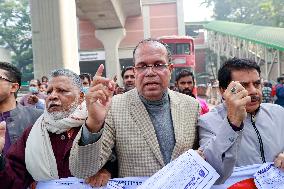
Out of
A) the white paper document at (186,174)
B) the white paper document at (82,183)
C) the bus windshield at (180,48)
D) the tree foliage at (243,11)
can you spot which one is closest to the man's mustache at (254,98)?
the white paper document at (186,174)

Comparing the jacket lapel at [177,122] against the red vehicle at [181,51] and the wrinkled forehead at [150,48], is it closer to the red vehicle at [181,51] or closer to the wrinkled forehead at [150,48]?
the wrinkled forehead at [150,48]

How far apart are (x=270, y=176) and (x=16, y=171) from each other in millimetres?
1499

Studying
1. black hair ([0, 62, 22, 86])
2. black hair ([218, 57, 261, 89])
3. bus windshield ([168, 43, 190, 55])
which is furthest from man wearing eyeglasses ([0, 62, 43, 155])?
bus windshield ([168, 43, 190, 55])

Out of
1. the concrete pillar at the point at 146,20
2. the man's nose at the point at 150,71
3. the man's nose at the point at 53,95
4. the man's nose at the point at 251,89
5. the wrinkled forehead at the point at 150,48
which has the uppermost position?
the concrete pillar at the point at 146,20

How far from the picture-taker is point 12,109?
3174 millimetres

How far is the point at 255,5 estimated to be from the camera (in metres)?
55.3

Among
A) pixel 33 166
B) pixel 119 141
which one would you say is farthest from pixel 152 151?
pixel 33 166

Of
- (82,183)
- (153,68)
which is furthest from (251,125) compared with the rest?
(82,183)

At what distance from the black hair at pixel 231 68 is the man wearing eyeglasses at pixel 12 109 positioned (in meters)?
1.51

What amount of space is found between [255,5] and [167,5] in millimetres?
22169

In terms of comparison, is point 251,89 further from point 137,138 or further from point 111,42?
point 111,42

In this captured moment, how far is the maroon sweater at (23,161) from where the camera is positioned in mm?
2270

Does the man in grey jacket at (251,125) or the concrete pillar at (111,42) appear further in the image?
the concrete pillar at (111,42)

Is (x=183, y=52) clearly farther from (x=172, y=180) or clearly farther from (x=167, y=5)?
(x=172, y=180)
